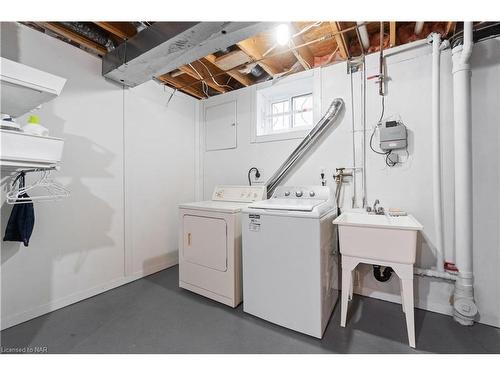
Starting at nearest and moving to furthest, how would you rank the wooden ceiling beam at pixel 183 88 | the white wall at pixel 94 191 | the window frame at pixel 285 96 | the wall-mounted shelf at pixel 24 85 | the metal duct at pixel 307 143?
1. the wall-mounted shelf at pixel 24 85
2. the white wall at pixel 94 191
3. the metal duct at pixel 307 143
4. the window frame at pixel 285 96
5. the wooden ceiling beam at pixel 183 88

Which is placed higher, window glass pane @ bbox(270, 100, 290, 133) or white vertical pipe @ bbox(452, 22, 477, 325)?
window glass pane @ bbox(270, 100, 290, 133)

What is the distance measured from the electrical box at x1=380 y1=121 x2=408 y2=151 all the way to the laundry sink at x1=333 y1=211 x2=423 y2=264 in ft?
2.60

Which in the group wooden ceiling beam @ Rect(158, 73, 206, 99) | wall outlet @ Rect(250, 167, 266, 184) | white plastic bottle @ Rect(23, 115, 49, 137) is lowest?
wall outlet @ Rect(250, 167, 266, 184)

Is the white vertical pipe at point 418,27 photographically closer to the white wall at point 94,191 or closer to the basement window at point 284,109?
the basement window at point 284,109

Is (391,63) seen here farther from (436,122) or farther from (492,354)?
(492,354)

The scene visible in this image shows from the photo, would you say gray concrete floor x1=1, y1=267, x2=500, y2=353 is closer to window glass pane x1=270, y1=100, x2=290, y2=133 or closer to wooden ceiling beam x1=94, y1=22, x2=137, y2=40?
window glass pane x1=270, y1=100, x2=290, y2=133

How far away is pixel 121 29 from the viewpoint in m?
2.04

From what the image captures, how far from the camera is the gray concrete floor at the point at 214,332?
149 centimetres

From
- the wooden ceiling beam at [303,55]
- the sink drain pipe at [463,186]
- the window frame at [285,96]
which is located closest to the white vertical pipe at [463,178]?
the sink drain pipe at [463,186]

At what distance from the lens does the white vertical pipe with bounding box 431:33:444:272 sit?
1.85m

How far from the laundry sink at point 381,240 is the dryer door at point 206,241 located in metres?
1.04

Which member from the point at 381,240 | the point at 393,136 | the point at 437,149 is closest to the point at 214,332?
the point at 381,240

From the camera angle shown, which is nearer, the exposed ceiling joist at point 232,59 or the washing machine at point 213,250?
the washing machine at point 213,250

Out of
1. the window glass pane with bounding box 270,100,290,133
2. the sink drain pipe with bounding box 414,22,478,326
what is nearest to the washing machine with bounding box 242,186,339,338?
the sink drain pipe with bounding box 414,22,478,326
